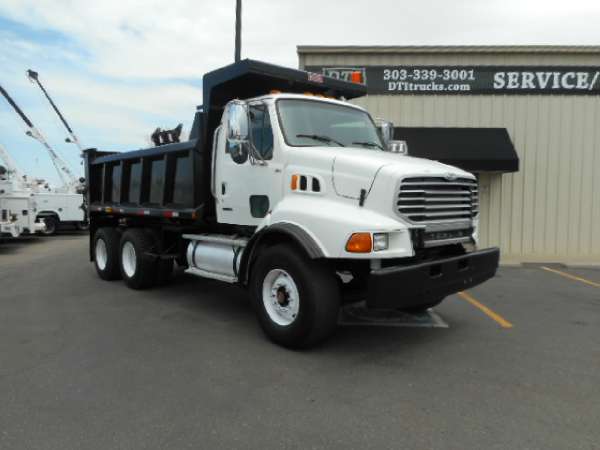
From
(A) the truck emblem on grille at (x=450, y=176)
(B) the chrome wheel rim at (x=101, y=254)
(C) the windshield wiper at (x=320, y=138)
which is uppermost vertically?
(C) the windshield wiper at (x=320, y=138)

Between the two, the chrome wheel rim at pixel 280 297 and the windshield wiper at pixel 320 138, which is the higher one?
the windshield wiper at pixel 320 138

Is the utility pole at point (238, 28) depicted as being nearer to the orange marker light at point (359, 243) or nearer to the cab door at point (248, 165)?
the cab door at point (248, 165)

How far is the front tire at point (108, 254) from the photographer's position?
27.1ft

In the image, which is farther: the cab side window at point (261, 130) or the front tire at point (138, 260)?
the front tire at point (138, 260)

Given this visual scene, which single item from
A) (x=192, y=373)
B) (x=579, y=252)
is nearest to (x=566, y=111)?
(x=579, y=252)

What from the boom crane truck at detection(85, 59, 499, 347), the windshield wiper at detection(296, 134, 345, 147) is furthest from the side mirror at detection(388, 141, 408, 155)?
the windshield wiper at detection(296, 134, 345, 147)

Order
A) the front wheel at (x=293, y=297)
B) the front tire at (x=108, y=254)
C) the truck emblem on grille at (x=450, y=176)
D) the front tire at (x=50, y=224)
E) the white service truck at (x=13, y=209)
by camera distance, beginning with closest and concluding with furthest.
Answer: the front wheel at (x=293, y=297) → the truck emblem on grille at (x=450, y=176) → the front tire at (x=108, y=254) → the white service truck at (x=13, y=209) → the front tire at (x=50, y=224)

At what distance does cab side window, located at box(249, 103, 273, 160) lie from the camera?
520 cm

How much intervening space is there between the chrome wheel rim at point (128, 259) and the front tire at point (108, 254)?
32 cm

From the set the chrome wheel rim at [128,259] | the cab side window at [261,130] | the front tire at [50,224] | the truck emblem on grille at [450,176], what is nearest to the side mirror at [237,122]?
the cab side window at [261,130]

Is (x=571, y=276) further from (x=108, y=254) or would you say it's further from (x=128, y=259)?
(x=108, y=254)

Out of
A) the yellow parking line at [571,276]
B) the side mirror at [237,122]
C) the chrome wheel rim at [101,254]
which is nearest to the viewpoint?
the side mirror at [237,122]

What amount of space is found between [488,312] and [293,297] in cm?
313

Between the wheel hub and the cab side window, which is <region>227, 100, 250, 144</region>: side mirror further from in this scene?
the wheel hub
